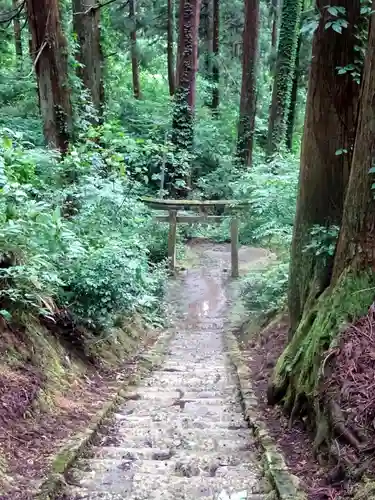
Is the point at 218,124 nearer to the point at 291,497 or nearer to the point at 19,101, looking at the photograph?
the point at 19,101

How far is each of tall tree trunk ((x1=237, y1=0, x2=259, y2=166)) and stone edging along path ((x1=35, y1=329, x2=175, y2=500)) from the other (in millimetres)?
13716

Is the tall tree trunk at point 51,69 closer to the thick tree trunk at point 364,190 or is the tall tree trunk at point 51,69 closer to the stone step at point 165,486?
the thick tree trunk at point 364,190

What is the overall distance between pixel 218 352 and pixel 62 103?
4526 mm

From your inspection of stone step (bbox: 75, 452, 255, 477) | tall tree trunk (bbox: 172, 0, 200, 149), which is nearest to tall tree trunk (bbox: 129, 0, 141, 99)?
tall tree trunk (bbox: 172, 0, 200, 149)

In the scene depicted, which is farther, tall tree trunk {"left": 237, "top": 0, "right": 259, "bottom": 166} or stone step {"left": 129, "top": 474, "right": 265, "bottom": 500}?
tall tree trunk {"left": 237, "top": 0, "right": 259, "bottom": 166}

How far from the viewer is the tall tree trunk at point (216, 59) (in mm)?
22666

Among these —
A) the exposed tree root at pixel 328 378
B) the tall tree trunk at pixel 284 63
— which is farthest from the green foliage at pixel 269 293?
the tall tree trunk at pixel 284 63

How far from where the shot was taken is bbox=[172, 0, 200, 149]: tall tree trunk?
53.0 feet

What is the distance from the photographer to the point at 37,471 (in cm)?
359

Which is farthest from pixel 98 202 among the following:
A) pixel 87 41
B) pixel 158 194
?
pixel 158 194

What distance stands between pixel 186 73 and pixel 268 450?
1432cm

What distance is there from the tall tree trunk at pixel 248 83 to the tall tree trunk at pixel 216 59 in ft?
11.7

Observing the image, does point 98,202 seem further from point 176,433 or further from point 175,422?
point 176,433

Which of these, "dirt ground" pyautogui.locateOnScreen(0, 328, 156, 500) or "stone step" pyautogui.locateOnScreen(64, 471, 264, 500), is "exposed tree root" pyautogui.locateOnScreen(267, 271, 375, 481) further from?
"dirt ground" pyautogui.locateOnScreen(0, 328, 156, 500)
